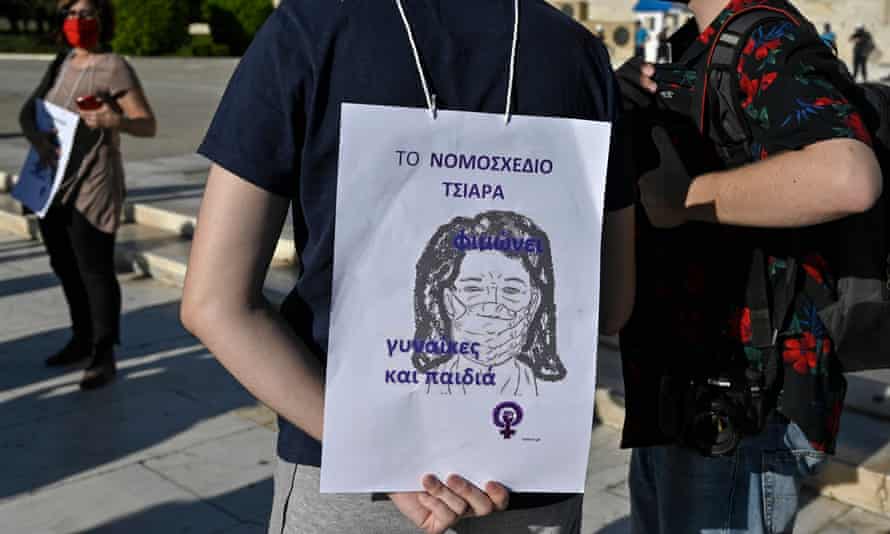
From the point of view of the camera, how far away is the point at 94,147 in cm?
486

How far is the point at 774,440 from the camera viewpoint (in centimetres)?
197

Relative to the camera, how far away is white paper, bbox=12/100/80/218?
186 inches

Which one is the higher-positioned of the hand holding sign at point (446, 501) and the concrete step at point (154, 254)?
the hand holding sign at point (446, 501)

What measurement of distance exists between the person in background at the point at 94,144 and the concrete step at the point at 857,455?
7.96ft

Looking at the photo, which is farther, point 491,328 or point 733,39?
point 733,39

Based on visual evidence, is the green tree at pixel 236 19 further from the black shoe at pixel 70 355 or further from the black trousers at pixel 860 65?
the black shoe at pixel 70 355

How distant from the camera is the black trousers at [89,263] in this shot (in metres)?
4.89

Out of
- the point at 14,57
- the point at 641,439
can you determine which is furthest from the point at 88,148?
the point at 14,57

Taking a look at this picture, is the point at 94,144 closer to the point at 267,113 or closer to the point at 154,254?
the point at 154,254

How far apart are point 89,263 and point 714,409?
3772 mm

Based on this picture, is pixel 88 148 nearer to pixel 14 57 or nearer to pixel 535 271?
pixel 535 271

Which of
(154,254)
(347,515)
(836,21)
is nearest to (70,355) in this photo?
(154,254)

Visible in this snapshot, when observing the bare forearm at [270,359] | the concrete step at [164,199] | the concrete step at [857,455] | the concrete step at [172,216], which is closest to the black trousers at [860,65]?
the concrete step at [164,199]

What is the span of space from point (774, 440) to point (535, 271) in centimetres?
79
